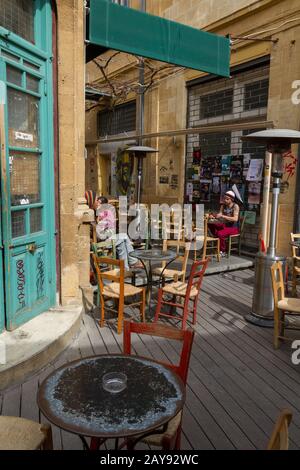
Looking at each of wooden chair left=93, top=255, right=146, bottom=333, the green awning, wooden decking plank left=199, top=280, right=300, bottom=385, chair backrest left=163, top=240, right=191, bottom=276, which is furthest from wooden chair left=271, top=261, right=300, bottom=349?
the green awning

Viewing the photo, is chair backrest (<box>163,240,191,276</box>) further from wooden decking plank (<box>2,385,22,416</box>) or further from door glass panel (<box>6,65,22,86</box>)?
door glass panel (<box>6,65,22,86</box>)

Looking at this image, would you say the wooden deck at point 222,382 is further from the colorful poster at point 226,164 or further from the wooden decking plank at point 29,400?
the colorful poster at point 226,164

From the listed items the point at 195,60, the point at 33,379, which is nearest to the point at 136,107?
the point at 195,60

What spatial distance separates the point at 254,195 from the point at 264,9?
371 centimetres

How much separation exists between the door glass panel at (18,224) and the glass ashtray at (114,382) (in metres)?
2.24

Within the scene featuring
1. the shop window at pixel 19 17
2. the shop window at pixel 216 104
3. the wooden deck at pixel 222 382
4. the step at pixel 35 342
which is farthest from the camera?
the shop window at pixel 216 104

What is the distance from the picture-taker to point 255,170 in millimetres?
8484

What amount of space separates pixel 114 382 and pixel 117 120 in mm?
12649

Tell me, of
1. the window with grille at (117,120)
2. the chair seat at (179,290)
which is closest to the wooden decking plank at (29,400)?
the chair seat at (179,290)

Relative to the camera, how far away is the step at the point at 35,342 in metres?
3.47

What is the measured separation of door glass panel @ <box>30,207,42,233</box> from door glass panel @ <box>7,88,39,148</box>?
A: 0.71 metres

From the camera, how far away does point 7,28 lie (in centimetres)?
379

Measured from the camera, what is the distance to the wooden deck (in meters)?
2.90

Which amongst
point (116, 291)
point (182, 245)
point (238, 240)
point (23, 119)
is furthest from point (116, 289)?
point (238, 240)
